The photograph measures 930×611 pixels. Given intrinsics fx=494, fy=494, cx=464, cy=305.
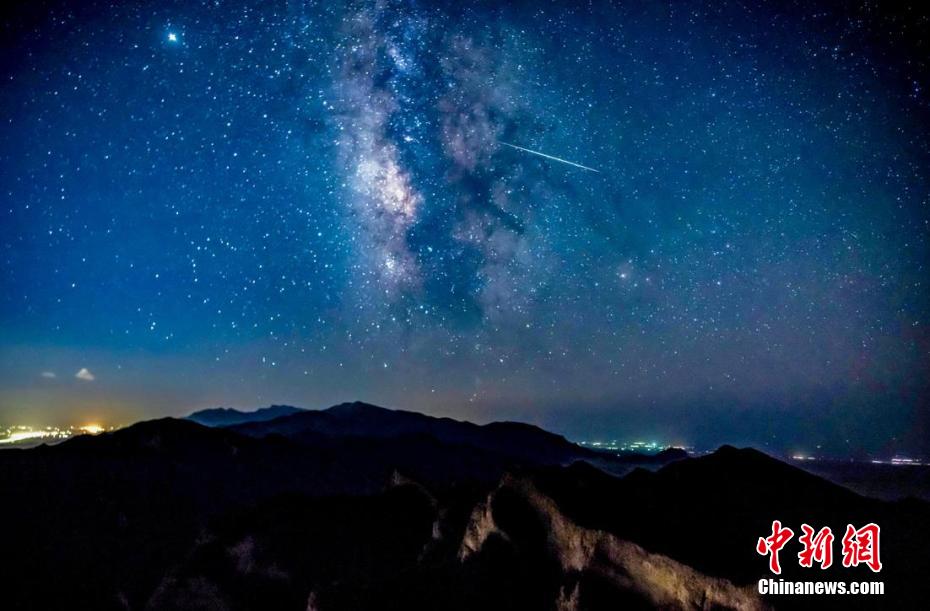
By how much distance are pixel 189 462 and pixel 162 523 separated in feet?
38.2

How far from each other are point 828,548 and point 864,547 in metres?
1.78

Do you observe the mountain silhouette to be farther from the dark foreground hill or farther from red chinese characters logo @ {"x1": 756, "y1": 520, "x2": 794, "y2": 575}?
red chinese characters logo @ {"x1": 756, "y1": 520, "x2": 794, "y2": 575}

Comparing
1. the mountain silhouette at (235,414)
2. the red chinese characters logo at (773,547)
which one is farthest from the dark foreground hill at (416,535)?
the mountain silhouette at (235,414)

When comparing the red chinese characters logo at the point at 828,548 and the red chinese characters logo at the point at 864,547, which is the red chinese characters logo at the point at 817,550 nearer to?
the red chinese characters logo at the point at 828,548

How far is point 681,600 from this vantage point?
47.4ft

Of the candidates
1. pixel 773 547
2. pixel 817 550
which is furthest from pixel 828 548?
pixel 773 547

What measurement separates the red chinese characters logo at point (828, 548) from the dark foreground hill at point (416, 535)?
48 cm

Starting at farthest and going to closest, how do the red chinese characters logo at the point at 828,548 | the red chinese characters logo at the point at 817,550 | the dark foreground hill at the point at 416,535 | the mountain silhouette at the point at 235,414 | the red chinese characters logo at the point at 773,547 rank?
the mountain silhouette at the point at 235,414
the dark foreground hill at the point at 416,535
the red chinese characters logo at the point at 817,550
the red chinese characters logo at the point at 828,548
the red chinese characters logo at the point at 773,547

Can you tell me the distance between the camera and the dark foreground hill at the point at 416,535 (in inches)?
642

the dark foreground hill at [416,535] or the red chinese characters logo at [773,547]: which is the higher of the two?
the red chinese characters logo at [773,547]

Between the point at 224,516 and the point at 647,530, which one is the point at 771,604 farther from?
the point at 224,516

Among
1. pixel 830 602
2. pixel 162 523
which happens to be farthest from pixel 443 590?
pixel 162 523

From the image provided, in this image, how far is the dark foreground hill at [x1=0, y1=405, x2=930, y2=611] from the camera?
53.5 feet

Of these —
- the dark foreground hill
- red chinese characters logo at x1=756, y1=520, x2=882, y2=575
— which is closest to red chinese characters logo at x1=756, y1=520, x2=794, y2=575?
red chinese characters logo at x1=756, y1=520, x2=882, y2=575
